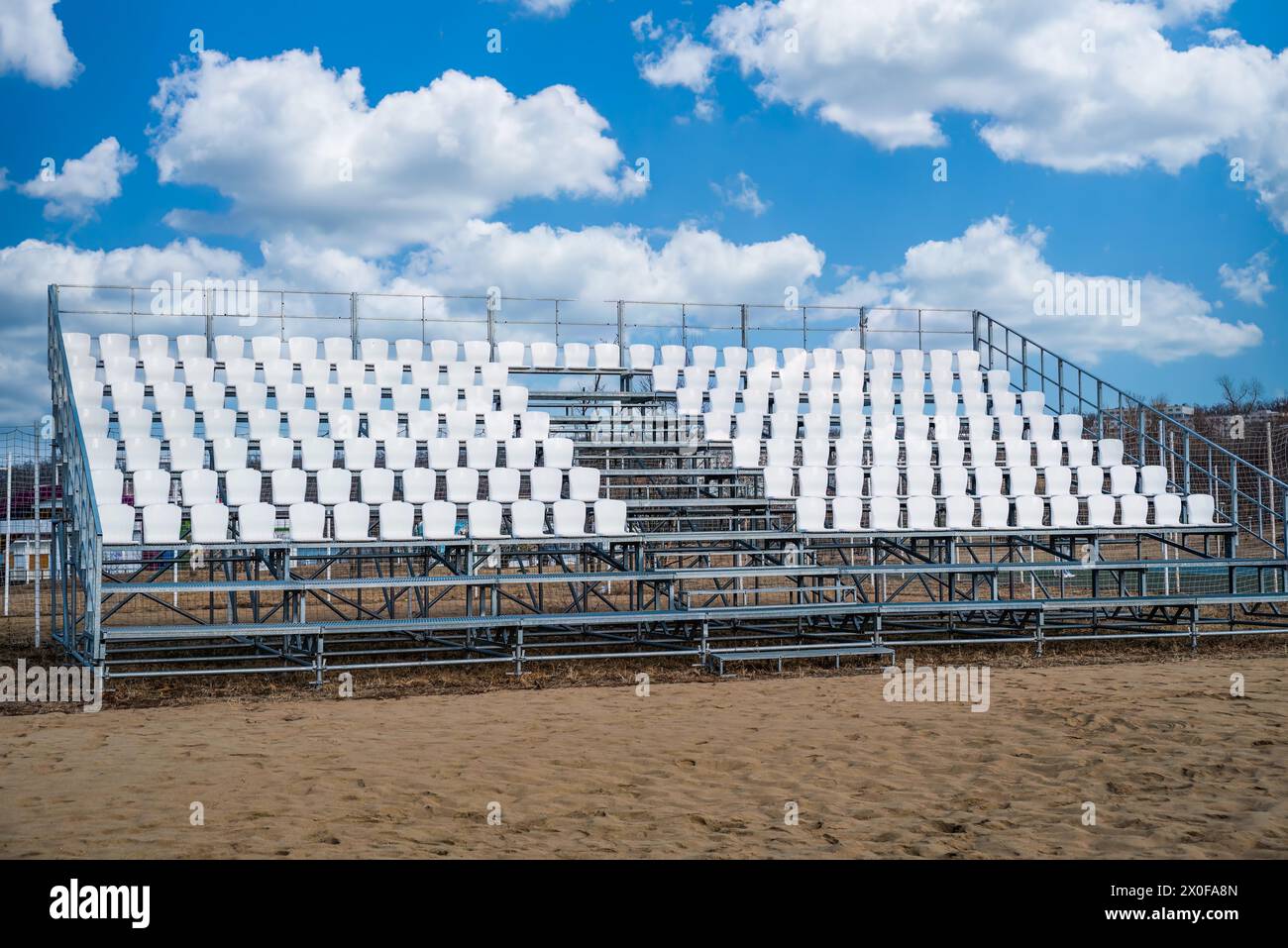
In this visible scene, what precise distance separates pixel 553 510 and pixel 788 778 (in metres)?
6.40

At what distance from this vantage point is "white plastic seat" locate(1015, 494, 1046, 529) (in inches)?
575

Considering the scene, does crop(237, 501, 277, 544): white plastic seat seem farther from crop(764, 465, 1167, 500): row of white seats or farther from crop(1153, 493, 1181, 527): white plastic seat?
crop(1153, 493, 1181, 527): white plastic seat

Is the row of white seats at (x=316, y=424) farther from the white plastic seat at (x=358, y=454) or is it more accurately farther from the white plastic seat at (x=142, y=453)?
the white plastic seat at (x=358, y=454)

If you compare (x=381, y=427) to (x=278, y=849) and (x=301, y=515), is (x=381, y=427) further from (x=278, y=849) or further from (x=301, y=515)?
(x=278, y=849)

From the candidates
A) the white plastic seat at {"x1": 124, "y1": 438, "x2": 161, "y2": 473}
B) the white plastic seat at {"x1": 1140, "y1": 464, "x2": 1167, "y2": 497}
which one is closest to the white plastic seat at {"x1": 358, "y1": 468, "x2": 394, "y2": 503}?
the white plastic seat at {"x1": 124, "y1": 438, "x2": 161, "y2": 473}

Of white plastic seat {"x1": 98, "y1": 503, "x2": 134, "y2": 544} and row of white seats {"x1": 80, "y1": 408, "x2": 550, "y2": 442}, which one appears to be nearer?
white plastic seat {"x1": 98, "y1": 503, "x2": 134, "y2": 544}

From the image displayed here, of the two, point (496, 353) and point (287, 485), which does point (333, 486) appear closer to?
point (287, 485)

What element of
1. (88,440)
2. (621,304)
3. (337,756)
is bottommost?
(337,756)

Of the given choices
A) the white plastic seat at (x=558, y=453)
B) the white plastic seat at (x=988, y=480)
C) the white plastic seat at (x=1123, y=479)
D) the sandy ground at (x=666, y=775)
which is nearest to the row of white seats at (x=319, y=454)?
the white plastic seat at (x=558, y=453)

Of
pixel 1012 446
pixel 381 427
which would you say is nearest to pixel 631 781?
pixel 381 427

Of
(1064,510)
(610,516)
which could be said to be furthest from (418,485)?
(1064,510)

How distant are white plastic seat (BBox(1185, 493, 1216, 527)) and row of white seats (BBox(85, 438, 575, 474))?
827cm
